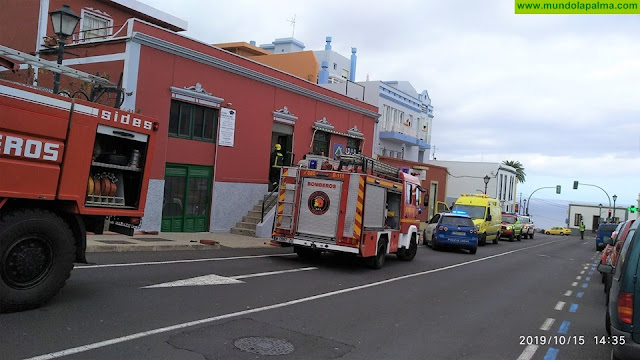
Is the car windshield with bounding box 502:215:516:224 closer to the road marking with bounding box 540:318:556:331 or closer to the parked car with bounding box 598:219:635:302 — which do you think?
the parked car with bounding box 598:219:635:302

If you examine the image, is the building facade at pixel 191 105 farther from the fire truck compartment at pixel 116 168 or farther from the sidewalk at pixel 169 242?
the fire truck compartment at pixel 116 168

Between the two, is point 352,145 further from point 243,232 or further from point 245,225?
point 243,232

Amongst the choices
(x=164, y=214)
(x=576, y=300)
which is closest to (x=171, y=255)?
(x=164, y=214)

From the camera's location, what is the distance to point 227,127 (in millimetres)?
18641

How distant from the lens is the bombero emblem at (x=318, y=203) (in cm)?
1266

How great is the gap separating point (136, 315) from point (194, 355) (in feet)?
5.48

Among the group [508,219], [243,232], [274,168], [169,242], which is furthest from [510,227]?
[169,242]

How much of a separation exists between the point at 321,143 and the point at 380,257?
37.9 ft

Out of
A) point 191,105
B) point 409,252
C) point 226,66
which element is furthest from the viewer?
point 226,66

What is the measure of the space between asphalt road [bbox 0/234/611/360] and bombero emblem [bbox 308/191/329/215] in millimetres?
1429

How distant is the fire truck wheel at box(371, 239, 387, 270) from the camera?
43.2ft

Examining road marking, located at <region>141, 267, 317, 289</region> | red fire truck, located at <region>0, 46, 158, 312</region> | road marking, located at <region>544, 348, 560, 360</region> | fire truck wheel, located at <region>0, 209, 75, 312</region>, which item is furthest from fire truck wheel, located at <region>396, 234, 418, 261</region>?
fire truck wheel, located at <region>0, 209, 75, 312</region>

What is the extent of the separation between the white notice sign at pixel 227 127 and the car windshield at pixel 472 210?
1390 cm

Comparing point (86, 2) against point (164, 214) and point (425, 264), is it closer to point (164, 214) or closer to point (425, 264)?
point (164, 214)
